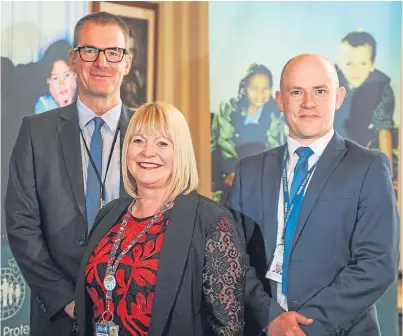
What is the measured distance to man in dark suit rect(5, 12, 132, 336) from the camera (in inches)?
109

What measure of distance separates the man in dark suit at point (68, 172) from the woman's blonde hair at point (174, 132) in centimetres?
64

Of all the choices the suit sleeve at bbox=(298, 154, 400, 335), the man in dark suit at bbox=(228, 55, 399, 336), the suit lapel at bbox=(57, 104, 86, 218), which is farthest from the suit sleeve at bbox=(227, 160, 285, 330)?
the suit lapel at bbox=(57, 104, 86, 218)

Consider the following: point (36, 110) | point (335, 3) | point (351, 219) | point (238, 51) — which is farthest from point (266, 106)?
point (36, 110)

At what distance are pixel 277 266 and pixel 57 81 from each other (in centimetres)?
153

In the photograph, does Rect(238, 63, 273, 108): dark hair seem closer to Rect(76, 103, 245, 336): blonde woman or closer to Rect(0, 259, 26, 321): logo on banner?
Rect(76, 103, 245, 336): blonde woman

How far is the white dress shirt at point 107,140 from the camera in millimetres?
2906

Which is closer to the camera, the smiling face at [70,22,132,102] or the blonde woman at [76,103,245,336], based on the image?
the blonde woman at [76,103,245,336]

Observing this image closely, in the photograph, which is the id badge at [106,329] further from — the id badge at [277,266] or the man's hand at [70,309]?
the id badge at [277,266]

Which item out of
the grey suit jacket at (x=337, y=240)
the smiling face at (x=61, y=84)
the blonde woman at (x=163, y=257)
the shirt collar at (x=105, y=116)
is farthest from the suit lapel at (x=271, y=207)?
the smiling face at (x=61, y=84)

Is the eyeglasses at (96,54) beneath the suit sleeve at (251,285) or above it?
above

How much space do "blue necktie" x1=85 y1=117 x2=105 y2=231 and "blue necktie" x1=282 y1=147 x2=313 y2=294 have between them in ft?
3.01

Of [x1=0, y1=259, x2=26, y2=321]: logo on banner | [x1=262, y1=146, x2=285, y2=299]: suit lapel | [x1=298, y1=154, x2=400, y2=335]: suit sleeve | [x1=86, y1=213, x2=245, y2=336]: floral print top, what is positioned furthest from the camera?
[x1=0, y1=259, x2=26, y2=321]: logo on banner

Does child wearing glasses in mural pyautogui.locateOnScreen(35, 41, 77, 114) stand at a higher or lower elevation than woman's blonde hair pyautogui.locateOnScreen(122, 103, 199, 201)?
higher

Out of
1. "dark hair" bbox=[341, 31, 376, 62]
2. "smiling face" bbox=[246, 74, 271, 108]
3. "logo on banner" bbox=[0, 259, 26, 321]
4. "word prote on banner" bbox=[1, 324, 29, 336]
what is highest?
"dark hair" bbox=[341, 31, 376, 62]
